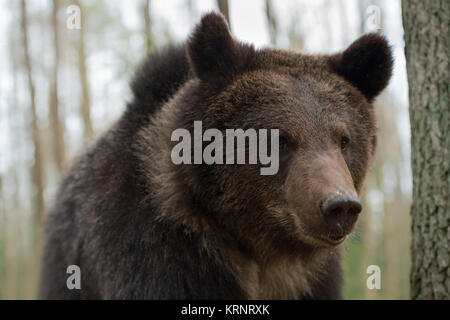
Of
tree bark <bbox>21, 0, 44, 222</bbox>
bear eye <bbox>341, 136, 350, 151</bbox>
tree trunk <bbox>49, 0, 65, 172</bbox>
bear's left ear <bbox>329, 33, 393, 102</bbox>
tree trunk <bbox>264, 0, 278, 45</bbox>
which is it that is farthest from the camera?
tree bark <bbox>21, 0, 44, 222</bbox>

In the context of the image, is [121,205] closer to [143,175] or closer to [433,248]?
[143,175]

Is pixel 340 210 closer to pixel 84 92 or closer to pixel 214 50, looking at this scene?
pixel 214 50

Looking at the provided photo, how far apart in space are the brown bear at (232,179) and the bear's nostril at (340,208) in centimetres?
11

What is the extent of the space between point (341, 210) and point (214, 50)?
1.82m

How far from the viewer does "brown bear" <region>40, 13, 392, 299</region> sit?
152 inches

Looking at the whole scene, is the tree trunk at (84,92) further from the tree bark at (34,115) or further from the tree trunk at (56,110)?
the tree bark at (34,115)

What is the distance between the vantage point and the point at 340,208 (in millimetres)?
3215

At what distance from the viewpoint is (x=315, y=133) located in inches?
151

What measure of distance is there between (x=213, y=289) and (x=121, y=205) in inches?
44.3

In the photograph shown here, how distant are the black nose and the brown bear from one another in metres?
0.07

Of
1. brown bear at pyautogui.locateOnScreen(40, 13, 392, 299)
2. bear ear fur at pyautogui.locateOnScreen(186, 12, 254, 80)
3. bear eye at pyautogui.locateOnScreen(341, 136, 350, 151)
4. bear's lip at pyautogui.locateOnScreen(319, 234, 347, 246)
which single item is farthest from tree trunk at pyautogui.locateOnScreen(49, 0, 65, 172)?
bear's lip at pyautogui.locateOnScreen(319, 234, 347, 246)

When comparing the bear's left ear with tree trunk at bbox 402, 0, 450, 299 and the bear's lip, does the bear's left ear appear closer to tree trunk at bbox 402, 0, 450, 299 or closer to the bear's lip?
tree trunk at bbox 402, 0, 450, 299

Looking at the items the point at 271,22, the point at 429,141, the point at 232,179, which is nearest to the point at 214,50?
the point at 232,179
